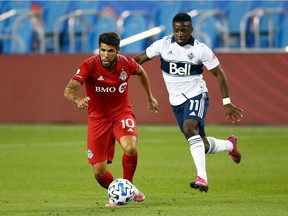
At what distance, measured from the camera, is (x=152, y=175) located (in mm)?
14305

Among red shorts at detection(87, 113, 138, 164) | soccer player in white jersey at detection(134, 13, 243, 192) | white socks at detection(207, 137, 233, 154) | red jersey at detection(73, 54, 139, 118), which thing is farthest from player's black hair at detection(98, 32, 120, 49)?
white socks at detection(207, 137, 233, 154)

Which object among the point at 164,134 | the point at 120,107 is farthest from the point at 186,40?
the point at 164,134

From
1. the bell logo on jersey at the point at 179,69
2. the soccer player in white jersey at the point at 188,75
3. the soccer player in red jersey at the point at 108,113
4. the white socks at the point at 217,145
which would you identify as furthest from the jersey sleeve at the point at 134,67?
the white socks at the point at 217,145

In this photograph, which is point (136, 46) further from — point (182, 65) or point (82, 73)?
point (82, 73)

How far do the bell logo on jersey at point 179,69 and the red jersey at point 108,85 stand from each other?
→ 0.93m

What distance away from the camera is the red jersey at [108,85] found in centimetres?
1077

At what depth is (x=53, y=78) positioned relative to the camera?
23.4 meters

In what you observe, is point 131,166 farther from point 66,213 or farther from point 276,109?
point 276,109

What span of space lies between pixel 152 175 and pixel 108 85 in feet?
12.3

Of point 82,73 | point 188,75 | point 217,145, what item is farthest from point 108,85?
point 217,145

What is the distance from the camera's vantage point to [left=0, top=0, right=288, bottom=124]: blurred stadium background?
22.2 metres

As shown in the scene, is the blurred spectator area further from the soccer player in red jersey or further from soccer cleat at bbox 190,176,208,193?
soccer cleat at bbox 190,176,208,193

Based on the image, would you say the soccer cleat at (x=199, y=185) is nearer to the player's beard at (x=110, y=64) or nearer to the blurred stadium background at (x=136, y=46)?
the player's beard at (x=110, y=64)

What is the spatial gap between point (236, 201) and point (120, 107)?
1715mm
